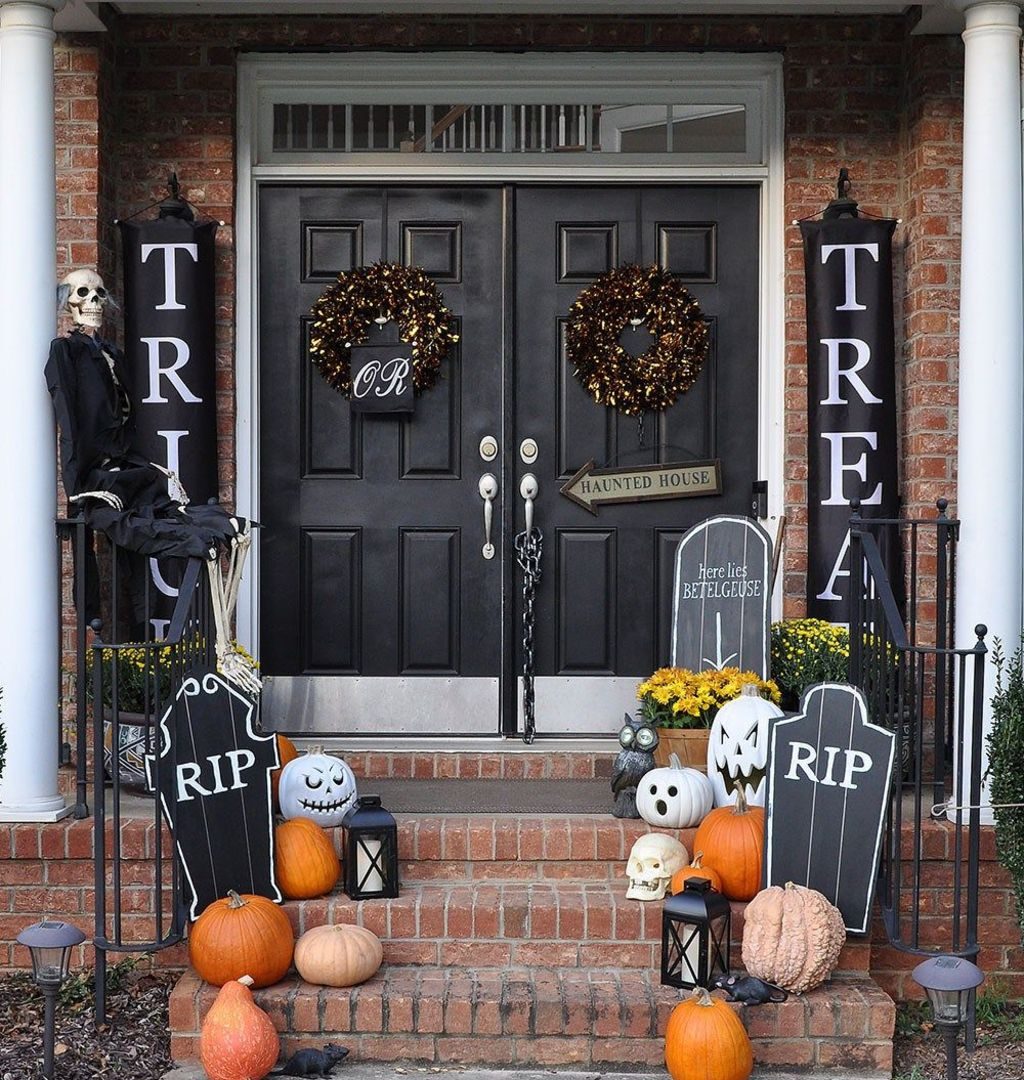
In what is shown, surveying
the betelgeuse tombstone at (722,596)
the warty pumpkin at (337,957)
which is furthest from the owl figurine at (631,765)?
the warty pumpkin at (337,957)

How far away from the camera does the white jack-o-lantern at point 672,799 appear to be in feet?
15.0

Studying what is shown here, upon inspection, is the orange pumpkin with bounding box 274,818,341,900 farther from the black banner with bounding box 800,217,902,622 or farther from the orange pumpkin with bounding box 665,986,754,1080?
the black banner with bounding box 800,217,902,622

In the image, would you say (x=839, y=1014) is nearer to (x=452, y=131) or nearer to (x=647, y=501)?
(x=647, y=501)

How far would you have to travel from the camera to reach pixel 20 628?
4.61 m

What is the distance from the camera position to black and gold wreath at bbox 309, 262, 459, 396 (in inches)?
224

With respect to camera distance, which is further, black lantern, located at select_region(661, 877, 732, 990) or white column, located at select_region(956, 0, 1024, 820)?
white column, located at select_region(956, 0, 1024, 820)

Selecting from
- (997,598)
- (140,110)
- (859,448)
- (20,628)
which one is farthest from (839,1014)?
(140,110)

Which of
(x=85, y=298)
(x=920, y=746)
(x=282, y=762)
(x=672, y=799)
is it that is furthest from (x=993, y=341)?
(x=85, y=298)

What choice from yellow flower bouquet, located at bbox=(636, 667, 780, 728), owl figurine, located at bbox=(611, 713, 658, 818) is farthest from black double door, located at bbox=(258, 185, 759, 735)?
owl figurine, located at bbox=(611, 713, 658, 818)

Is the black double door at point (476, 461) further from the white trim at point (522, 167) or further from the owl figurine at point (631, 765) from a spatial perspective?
the owl figurine at point (631, 765)

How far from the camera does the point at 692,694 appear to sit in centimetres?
510

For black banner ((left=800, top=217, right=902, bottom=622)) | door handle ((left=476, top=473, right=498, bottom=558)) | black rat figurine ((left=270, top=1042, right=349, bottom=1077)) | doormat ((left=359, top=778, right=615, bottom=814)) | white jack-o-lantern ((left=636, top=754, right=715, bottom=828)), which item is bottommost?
black rat figurine ((left=270, top=1042, right=349, bottom=1077))

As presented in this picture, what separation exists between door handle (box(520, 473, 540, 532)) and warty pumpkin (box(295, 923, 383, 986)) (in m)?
2.12

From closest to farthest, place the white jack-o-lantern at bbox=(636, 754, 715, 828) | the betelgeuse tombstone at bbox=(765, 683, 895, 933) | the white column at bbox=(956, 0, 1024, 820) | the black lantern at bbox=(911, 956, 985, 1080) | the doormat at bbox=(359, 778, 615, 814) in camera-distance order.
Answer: the black lantern at bbox=(911, 956, 985, 1080)
the betelgeuse tombstone at bbox=(765, 683, 895, 933)
the white jack-o-lantern at bbox=(636, 754, 715, 828)
the white column at bbox=(956, 0, 1024, 820)
the doormat at bbox=(359, 778, 615, 814)
